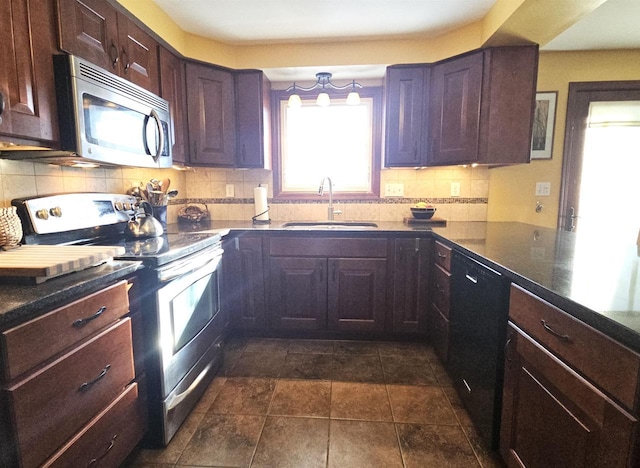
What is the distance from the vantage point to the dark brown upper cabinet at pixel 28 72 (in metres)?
1.10

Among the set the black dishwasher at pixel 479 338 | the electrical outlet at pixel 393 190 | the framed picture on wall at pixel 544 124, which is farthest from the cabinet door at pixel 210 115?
the framed picture on wall at pixel 544 124

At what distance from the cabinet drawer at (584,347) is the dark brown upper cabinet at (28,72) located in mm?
1784

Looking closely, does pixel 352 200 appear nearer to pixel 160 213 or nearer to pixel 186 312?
pixel 160 213

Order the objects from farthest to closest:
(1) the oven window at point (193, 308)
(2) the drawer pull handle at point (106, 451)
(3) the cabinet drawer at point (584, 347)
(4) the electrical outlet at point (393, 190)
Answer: (4) the electrical outlet at point (393, 190), (1) the oven window at point (193, 308), (2) the drawer pull handle at point (106, 451), (3) the cabinet drawer at point (584, 347)

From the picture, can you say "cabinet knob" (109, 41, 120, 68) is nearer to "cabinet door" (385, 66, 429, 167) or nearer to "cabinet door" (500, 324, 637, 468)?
"cabinet door" (385, 66, 429, 167)

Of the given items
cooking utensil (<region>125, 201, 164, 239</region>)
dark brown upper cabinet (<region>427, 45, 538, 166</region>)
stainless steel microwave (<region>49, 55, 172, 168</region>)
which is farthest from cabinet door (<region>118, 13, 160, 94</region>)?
dark brown upper cabinet (<region>427, 45, 538, 166</region>)

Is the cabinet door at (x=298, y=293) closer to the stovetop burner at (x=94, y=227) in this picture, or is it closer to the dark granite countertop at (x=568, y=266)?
the dark granite countertop at (x=568, y=266)

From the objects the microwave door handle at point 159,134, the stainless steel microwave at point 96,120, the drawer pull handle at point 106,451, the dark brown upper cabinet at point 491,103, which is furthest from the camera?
the dark brown upper cabinet at point 491,103

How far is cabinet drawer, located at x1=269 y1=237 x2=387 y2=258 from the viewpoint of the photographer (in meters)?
2.31

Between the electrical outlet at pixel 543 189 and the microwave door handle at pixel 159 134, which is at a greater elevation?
the microwave door handle at pixel 159 134

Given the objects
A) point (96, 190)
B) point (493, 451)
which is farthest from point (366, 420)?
point (96, 190)

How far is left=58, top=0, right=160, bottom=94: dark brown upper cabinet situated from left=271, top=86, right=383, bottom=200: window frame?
104cm

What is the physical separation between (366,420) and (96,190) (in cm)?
191

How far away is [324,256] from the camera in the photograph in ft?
7.70
